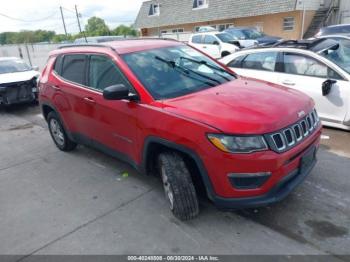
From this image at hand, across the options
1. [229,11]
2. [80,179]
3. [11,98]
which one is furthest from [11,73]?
[229,11]

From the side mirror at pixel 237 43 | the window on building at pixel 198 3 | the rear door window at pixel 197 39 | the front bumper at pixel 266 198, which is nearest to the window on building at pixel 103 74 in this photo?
the front bumper at pixel 266 198

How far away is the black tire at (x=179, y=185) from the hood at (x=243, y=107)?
48 cm

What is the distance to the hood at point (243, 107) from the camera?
2.54 metres

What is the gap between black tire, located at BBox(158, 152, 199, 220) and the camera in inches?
114

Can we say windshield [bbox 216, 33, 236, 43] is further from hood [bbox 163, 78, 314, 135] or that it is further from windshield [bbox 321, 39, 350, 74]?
hood [bbox 163, 78, 314, 135]

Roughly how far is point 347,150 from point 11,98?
27.3 feet

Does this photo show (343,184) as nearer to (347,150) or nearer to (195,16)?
(347,150)

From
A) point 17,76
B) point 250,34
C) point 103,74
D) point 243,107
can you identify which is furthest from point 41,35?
point 243,107

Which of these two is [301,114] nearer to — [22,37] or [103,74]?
[103,74]

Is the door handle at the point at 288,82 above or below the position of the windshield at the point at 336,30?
below

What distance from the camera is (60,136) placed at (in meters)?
5.15

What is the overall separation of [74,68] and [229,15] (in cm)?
2251

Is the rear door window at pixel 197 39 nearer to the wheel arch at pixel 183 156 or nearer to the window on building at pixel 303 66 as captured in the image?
the window on building at pixel 303 66

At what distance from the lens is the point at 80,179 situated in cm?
420
